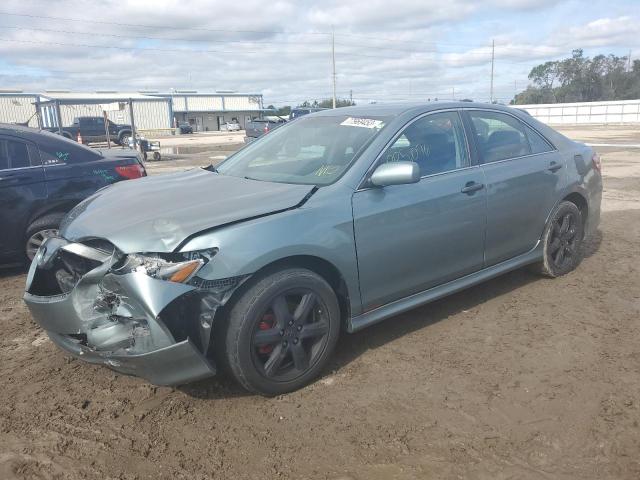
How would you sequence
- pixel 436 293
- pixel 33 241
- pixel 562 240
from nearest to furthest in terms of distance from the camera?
pixel 436 293
pixel 562 240
pixel 33 241

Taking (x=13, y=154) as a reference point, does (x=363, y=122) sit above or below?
above

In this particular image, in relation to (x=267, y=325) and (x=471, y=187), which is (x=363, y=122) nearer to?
(x=471, y=187)

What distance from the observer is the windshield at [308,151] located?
3674 millimetres

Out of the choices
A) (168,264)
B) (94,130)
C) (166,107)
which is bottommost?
(168,264)

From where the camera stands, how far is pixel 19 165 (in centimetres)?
549

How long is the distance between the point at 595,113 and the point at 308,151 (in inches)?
2227

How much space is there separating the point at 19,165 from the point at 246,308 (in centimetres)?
387

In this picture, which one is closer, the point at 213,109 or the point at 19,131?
the point at 19,131

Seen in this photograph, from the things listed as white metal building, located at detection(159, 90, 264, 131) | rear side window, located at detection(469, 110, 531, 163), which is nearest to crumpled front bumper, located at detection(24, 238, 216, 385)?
rear side window, located at detection(469, 110, 531, 163)

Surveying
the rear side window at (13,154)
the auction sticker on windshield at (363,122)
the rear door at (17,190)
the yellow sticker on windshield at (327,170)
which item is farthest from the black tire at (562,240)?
the rear side window at (13,154)

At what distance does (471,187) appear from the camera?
407 cm

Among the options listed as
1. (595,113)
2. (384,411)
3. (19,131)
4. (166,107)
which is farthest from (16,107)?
(384,411)

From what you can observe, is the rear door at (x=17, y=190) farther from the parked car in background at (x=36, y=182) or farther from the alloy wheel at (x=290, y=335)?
→ the alloy wheel at (x=290, y=335)

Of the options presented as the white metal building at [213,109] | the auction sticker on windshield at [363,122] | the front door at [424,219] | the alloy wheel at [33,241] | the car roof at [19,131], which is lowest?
the alloy wheel at [33,241]
